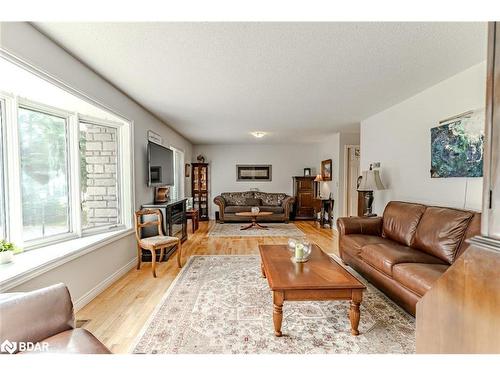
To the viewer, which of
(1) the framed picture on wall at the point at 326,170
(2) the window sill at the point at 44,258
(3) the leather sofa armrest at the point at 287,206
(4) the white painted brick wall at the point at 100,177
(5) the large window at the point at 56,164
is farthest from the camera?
(3) the leather sofa armrest at the point at 287,206

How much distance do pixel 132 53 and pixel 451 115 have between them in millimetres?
3290

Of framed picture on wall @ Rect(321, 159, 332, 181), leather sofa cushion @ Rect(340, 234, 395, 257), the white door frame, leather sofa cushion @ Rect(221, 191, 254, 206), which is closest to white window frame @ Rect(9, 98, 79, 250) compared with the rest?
leather sofa cushion @ Rect(340, 234, 395, 257)

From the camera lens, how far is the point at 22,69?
1.69 meters

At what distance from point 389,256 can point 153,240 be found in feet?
8.75

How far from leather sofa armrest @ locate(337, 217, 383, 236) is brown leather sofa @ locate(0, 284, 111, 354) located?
115 inches

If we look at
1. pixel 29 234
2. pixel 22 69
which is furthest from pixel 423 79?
pixel 29 234

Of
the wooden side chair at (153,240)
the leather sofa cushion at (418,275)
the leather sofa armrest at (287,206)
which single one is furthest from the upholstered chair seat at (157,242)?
the leather sofa armrest at (287,206)

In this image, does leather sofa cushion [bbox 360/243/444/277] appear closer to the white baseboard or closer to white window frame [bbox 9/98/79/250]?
the white baseboard

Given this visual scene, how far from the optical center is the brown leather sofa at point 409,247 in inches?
78.7

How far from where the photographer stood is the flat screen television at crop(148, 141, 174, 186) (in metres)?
3.75

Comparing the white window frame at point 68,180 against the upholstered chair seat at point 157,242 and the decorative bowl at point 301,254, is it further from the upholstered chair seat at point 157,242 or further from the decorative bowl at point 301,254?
the decorative bowl at point 301,254

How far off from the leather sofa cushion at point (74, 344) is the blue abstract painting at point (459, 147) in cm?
319
